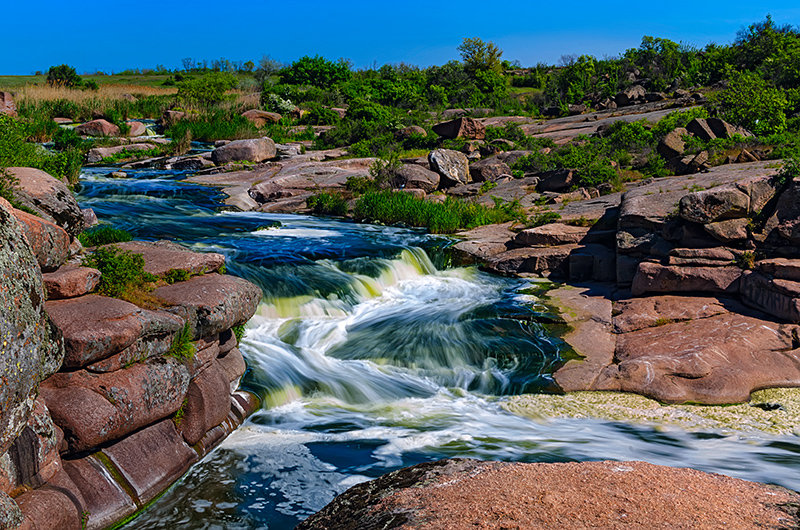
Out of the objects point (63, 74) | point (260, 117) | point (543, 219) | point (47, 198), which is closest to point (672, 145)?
point (543, 219)

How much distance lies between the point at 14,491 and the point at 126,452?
1.30 meters

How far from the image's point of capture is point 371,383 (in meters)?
9.55

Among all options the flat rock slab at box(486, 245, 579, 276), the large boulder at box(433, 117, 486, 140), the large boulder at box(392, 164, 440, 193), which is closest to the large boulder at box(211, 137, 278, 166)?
the large boulder at box(392, 164, 440, 193)

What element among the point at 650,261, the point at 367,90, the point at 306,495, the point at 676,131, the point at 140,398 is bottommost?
the point at 306,495

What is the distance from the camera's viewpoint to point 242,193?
805 inches

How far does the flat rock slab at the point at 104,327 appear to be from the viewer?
21.1 feet

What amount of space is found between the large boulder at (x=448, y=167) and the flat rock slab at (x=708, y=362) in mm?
12138

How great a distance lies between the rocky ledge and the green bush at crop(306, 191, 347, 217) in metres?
10.6

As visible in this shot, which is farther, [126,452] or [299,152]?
[299,152]

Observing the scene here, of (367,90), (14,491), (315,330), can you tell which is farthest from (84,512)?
(367,90)

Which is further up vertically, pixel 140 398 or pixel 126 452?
pixel 140 398

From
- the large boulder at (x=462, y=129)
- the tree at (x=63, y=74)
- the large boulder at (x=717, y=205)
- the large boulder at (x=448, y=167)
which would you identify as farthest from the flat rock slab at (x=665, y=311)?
the tree at (x=63, y=74)

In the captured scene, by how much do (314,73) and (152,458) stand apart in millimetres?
44742

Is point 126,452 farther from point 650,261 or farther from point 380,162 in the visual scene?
point 380,162
